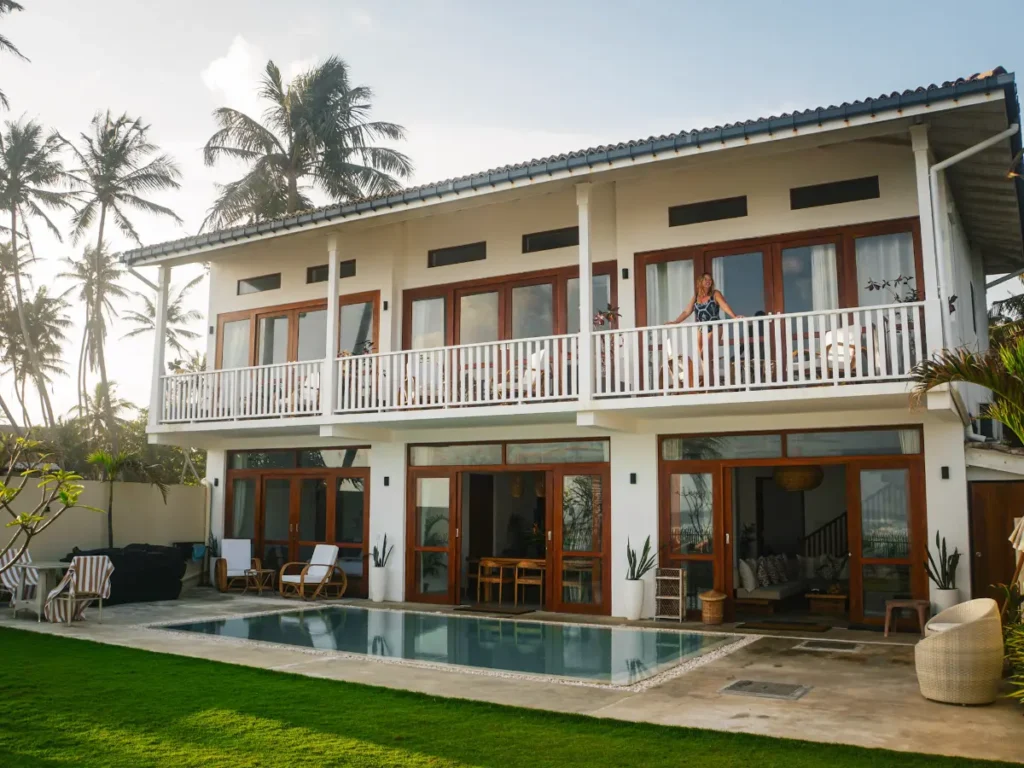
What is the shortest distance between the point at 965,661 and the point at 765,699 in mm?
1384

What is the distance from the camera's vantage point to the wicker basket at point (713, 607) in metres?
11.2

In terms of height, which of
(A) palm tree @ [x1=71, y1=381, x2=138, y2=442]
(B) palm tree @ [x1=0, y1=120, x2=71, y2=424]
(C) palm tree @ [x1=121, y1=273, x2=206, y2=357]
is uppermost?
(B) palm tree @ [x1=0, y1=120, x2=71, y2=424]

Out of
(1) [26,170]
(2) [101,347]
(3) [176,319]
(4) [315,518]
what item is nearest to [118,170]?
(1) [26,170]

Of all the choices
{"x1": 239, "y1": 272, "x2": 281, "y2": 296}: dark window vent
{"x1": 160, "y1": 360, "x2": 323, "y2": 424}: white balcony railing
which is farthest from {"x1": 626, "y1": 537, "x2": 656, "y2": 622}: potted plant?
{"x1": 239, "y1": 272, "x2": 281, "y2": 296}: dark window vent

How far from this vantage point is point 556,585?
12.5 meters

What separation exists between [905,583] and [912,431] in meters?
1.70

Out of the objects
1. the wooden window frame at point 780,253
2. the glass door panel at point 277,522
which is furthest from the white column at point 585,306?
the glass door panel at point 277,522

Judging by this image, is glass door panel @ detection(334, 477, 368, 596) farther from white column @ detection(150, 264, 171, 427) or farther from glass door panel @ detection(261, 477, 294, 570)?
white column @ detection(150, 264, 171, 427)

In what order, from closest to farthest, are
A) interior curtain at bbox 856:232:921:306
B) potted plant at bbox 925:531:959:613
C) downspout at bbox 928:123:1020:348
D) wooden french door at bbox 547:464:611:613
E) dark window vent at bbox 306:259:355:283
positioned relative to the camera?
1. downspout at bbox 928:123:1020:348
2. potted plant at bbox 925:531:959:613
3. interior curtain at bbox 856:232:921:306
4. wooden french door at bbox 547:464:611:613
5. dark window vent at bbox 306:259:355:283

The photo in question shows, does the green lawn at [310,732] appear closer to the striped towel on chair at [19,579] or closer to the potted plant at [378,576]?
the striped towel on chair at [19,579]

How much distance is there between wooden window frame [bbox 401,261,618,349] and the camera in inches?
506

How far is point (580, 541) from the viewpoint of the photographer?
12.4 meters

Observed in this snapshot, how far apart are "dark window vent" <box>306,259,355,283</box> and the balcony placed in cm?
187

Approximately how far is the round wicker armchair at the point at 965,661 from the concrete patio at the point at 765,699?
110 millimetres
